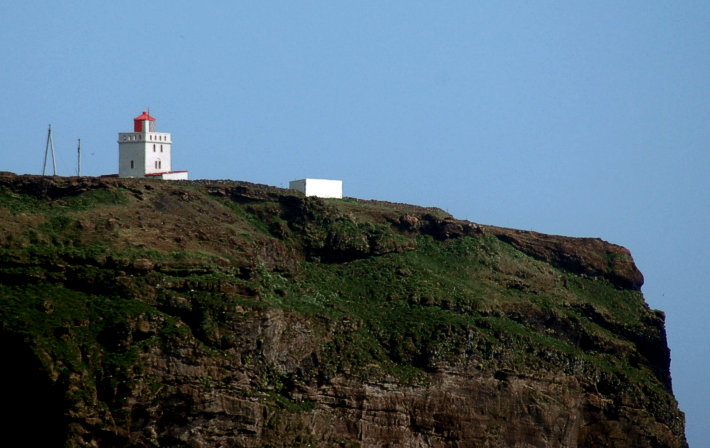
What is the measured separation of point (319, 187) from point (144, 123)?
1271 cm

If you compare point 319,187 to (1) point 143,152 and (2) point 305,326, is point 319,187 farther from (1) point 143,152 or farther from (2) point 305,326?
(2) point 305,326

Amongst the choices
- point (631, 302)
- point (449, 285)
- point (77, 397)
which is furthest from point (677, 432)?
point (77, 397)

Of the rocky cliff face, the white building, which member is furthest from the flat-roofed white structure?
the white building

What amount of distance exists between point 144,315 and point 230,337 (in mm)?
5116

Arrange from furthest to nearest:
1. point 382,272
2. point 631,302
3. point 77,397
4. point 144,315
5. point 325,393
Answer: point 631,302, point 382,272, point 325,393, point 144,315, point 77,397

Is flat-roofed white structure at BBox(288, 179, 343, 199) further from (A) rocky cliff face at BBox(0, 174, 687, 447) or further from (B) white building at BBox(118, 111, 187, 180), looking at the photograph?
(B) white building at BBox(118, 111, 187, 180)

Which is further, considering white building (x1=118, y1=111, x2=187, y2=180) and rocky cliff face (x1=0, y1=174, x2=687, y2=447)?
white building (x1=118, y1=111, x2=187, y2=180)

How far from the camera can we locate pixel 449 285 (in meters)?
99.5

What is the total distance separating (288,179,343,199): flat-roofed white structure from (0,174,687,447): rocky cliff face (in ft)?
6.36

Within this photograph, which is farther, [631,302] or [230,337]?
[631,302]

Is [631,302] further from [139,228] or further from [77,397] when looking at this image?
[77,397]

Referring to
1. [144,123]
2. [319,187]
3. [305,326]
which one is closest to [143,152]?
[144,123]

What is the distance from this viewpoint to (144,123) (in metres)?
105

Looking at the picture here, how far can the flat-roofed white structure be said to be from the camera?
106562 mm
